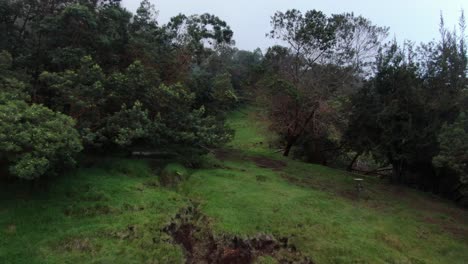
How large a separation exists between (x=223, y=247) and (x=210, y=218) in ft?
4.09

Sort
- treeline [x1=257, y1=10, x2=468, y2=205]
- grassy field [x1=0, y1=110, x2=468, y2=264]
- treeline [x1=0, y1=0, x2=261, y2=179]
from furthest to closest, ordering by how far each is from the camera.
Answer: treeline [x1=257, y1=10, x2=468, y2=205] → treeline [x1=0, y1=0, x2=261, y2=179] → grassy field [x1=0, y1=110, x2=468, y2=264]

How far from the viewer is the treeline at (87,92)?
392 inches

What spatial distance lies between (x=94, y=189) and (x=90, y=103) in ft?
10.6

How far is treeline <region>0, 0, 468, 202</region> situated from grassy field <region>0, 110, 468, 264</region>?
1.14m

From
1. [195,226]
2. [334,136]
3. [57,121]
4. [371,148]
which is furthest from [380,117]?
[57,121]

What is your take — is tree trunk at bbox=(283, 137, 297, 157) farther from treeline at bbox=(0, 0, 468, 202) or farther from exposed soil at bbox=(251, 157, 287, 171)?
exposed soil at bbox=(251, 157, 287, 171)

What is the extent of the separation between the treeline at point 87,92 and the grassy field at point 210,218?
1098mm

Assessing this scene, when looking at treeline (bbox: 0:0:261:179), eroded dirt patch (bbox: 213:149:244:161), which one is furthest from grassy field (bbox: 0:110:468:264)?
eroded dirt patch (bbox: 213:149:244:161)

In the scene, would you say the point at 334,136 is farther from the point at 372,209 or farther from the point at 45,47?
the point at 45,47

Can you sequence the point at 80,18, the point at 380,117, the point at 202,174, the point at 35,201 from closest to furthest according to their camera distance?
the point at 35,201, the point at 202,174, the point at 80,18, the point at 380,117

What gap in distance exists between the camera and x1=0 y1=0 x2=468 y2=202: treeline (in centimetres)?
1208

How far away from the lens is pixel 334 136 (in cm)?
2041

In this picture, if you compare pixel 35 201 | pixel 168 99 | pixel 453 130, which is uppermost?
pixel 453 130

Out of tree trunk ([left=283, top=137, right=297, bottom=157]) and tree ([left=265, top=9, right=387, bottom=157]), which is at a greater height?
tree ([left=265, top=9, right=387, bottom=157])
